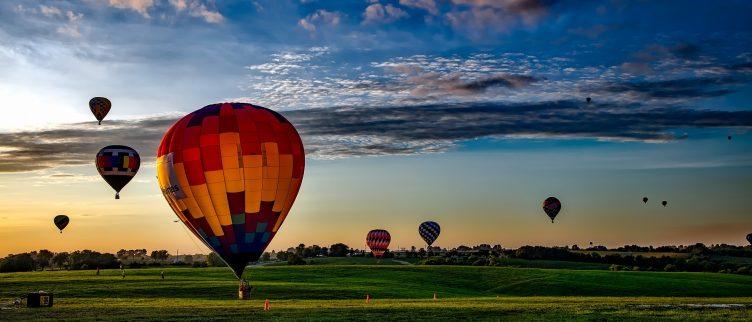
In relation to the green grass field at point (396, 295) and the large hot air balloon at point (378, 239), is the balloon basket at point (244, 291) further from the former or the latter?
the large hot air balloon at point (378, 239)

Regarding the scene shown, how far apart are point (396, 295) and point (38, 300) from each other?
29.6 meters

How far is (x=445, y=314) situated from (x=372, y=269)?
55.4 m

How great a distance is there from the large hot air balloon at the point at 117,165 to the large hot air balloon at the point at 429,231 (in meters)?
62.1

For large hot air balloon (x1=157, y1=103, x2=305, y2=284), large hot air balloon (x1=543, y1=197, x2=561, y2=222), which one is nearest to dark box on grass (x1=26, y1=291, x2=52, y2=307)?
large hot air balloon (x1=157, y1=103, x2=305, y2=284)

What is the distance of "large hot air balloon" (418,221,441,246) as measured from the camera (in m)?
126

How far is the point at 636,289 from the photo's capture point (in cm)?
8238

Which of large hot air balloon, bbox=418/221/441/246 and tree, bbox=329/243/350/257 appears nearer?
large hot air balloon, bbox=418/221/441/246

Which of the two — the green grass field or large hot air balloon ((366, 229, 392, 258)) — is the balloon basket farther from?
large hot air balloon ((366, 229, 392, 258))

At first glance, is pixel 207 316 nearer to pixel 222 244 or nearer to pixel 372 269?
pixel 222 244

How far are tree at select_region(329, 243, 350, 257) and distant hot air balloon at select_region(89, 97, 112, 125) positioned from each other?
315 feet

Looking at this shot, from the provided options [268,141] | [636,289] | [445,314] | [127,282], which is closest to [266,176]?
[268,141]

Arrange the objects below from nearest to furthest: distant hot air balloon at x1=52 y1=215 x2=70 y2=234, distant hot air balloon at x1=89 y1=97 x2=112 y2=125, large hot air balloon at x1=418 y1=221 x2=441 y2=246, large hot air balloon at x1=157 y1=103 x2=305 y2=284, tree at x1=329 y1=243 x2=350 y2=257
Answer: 1. large hot air balloon at x1=157 y1=103 x2=305 y2=284
2. distant hot air balloon at x1=89 y1=97 x2=112 y2=125
3. distant hot air balloon at x1=52 y1=215 x2=70 y2=234
4. large hot air balloon at x1=418 y1=221 x2=441 y2=246
5. tree at x1=329 y1=243 x2=350 y2=257

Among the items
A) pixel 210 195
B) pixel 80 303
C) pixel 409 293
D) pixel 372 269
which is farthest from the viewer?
pixel 372 269

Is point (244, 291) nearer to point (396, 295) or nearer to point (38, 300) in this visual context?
point (38, 300)
